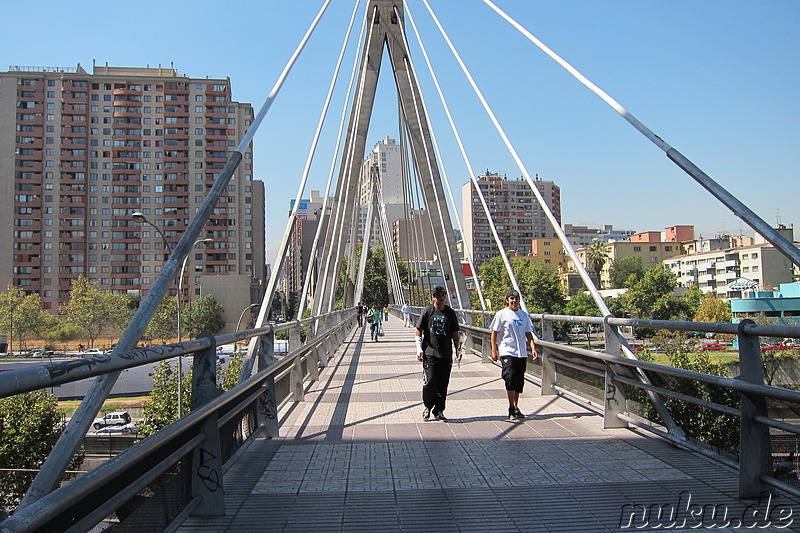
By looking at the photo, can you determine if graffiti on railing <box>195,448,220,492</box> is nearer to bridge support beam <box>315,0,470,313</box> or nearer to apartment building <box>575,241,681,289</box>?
bridge support beam <box>315,0,470,313</box>

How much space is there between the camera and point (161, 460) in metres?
3.49

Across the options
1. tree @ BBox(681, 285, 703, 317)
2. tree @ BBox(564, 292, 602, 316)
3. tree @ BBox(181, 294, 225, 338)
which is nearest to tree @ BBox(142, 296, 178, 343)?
tree @ BBox(181, 294, 225, 338)

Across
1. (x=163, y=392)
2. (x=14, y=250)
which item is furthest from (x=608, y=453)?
(x=14, y=250)

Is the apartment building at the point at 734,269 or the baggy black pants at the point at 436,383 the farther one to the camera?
the apartment building at the point at 734,269

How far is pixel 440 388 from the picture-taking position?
7430 millimetres

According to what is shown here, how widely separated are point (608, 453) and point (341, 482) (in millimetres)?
2301

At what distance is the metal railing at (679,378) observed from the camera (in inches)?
159

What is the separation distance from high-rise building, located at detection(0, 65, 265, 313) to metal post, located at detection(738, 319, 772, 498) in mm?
81945

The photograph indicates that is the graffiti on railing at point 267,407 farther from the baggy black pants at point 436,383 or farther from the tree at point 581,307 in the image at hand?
the tree at point 581,307

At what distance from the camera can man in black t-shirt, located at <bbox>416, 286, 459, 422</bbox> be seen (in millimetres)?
7441

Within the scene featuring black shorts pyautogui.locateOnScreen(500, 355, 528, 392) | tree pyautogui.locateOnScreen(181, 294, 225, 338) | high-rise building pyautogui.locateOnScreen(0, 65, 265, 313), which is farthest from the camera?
high-rise building pyautogui.locateOnScreen(0, 65, 265, 313)

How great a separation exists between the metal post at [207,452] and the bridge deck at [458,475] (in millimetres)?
102

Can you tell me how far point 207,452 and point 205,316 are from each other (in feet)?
216

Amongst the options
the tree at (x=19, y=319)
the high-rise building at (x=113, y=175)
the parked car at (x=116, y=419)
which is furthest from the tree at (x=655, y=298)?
the tree at (x=19, y=319)
